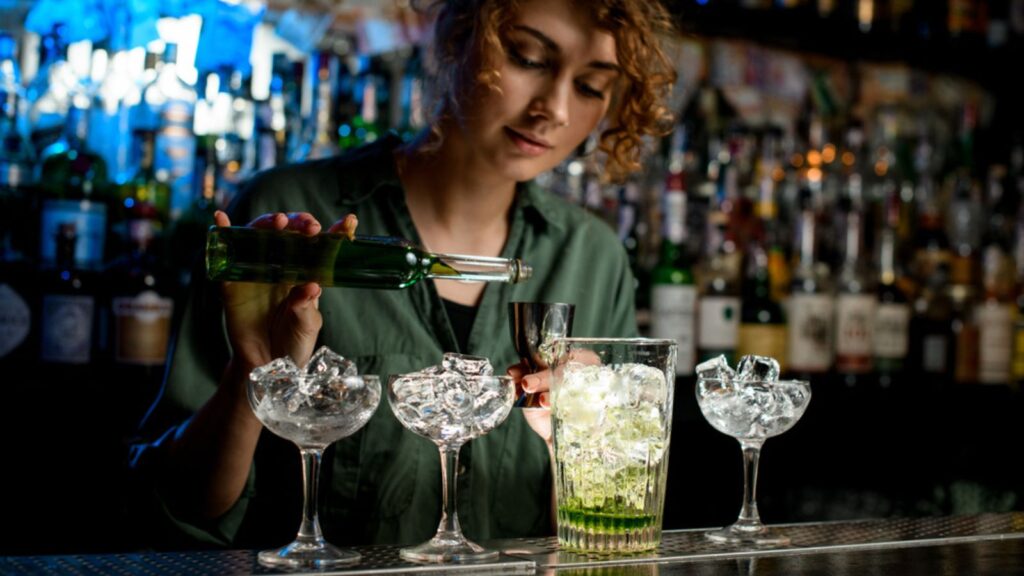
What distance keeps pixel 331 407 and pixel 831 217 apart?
2353mm

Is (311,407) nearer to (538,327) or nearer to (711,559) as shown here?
(538,327)

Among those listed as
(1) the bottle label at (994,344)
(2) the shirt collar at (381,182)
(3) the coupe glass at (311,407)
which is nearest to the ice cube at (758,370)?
(3) the coupe glass at (311,407)

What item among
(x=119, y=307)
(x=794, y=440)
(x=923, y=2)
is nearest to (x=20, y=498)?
(x=119, y=307)

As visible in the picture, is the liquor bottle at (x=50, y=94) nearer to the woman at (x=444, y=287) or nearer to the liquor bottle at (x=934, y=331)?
the woman at (x=444, y=287)

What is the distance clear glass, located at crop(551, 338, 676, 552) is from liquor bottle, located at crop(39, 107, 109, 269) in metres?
1.38

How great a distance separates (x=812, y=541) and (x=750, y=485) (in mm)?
90

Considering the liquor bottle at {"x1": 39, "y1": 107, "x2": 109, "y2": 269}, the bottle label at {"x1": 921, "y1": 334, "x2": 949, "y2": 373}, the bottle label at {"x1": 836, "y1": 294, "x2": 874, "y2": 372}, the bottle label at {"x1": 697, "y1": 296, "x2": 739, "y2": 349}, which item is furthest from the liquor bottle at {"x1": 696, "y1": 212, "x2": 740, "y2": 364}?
the liquor bottle at {"x1": 39, "y1": 107, "x2": 109, "y2": 269}

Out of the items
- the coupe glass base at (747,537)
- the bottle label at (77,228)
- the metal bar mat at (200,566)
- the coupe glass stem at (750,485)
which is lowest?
the metal bar mat at (200,566)

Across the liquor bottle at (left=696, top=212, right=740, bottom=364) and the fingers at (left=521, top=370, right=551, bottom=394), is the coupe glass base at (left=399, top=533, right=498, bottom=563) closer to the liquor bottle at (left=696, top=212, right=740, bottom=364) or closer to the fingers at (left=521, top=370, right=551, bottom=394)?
the fingers at (left=521, top=370, right=551, bottom=394)

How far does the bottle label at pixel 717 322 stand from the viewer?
8.43 feet

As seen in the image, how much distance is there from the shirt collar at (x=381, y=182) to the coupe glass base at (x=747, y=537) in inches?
28.3

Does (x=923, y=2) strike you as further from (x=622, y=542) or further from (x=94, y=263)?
(x=622, y=542)

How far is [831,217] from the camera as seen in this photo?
3.10 m

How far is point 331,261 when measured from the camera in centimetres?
113
